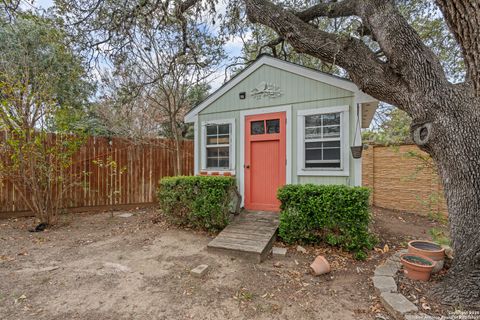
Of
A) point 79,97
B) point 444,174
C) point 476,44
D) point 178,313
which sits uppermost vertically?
point 79,97

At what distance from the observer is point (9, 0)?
13.8 feet

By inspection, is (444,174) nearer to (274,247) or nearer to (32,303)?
(274,247)

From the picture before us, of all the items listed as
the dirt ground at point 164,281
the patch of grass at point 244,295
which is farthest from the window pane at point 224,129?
the patch of grass at point 244,295

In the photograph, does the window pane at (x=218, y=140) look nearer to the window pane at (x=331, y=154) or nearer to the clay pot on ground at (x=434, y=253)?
the window pane at (x=331, y=154)

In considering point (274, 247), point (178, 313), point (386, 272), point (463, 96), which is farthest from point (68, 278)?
point (463, 96)

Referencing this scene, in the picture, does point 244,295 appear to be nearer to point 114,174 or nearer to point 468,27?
point 468,27

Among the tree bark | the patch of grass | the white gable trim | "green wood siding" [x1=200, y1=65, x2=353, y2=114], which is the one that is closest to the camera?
the tree bark

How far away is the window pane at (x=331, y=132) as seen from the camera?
484 centimetres

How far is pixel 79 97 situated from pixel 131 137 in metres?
4.51

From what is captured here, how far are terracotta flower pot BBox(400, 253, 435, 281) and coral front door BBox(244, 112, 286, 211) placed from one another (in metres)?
2.70

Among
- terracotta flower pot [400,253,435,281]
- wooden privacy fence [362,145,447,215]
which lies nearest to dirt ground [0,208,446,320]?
terracotta flower pot [400,253,435,281]

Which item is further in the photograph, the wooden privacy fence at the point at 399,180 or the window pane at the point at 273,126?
the wooden privacy fence at the point at 399,180

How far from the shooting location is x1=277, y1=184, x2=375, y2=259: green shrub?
12.9 ft

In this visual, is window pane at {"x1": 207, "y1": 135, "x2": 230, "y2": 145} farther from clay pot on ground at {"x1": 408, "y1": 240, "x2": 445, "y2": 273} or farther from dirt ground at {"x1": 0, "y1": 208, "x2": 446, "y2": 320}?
clay pot on ground at {"x1": 408, "y1": 240, "x2": 445, "y2": 273}
